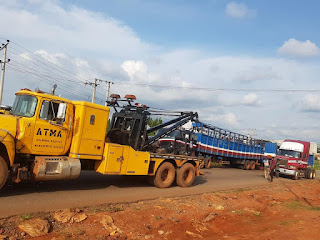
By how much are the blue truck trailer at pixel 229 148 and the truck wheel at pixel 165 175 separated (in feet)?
26.1

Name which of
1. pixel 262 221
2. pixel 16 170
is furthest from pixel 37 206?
pixel 262 221

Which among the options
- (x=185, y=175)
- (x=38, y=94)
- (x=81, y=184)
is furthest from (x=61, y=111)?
(x=185, y=175)

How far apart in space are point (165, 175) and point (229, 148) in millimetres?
14741

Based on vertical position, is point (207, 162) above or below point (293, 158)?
below

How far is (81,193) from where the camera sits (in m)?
8.77

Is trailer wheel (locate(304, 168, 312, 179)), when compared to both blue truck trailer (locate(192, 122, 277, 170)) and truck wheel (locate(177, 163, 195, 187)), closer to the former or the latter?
blue truck trailer (locate(192, 122, 277, 170))

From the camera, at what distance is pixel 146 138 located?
36.6 feet

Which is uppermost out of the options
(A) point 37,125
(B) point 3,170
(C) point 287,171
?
(A) point 37,125

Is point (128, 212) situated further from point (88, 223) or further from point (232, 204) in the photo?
point (232, 204)

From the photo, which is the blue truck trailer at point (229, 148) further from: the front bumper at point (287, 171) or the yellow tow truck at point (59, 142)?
the yellow tow truck at point (59, 142)

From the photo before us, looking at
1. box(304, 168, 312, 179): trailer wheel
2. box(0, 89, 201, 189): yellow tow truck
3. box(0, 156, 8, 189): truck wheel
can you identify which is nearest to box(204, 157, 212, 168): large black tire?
box(304, 168, 312, 179): trailer wheel

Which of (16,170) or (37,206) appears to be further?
(16,170)

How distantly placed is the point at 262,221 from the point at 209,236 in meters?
2.43

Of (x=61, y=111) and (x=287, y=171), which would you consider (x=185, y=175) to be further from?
(x=287, y=171)
